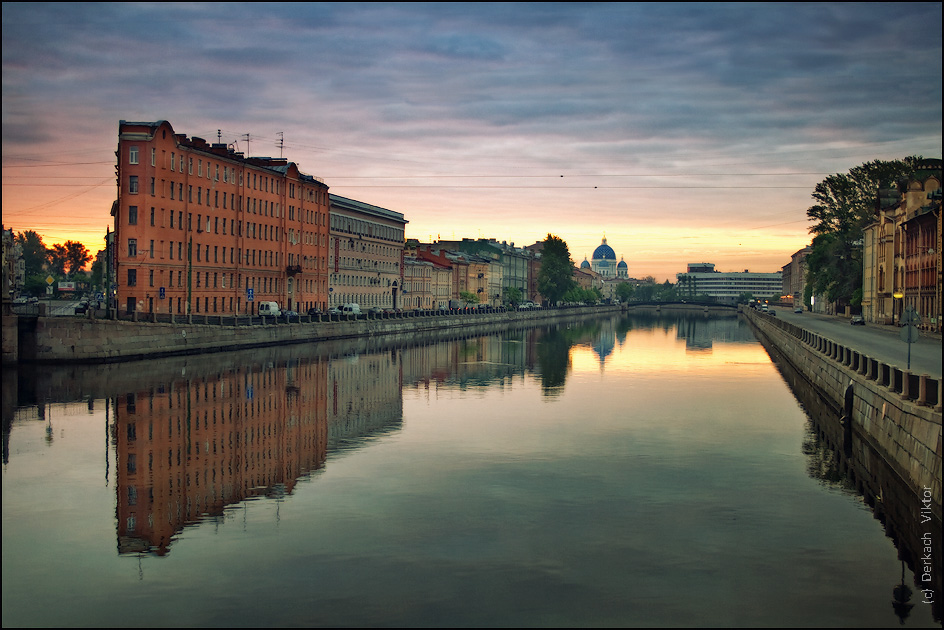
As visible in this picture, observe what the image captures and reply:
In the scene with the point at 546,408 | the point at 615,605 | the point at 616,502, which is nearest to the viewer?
the point at 615,605

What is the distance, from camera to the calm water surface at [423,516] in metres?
17.0

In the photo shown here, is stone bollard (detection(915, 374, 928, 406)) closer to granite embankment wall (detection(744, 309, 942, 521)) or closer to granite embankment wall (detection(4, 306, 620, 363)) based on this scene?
granite embankment wall (detection(744, 309, 942, 521))

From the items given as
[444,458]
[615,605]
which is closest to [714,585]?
[615,605]

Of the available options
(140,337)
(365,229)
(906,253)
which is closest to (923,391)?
(140,337)

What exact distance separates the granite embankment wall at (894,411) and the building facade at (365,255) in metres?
82.9

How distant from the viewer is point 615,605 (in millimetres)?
16969

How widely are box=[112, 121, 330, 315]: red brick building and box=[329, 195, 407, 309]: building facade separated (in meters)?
5.42

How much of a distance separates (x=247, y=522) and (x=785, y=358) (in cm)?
6392


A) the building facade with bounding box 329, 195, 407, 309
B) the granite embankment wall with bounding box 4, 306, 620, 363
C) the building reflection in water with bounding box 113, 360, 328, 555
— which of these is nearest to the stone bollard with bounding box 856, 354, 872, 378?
the building reflection in water with bounding box 113, 360, 328, 555

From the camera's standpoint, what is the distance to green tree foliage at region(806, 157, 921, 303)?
11456 centimetres

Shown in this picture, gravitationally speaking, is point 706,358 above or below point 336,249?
below

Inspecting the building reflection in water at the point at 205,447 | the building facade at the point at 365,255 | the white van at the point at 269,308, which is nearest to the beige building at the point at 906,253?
the building reflection in water at the point at 205,447

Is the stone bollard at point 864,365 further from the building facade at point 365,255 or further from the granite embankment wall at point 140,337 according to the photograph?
the building facade at point 365,255

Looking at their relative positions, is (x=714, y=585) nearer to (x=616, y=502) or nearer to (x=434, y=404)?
(x=616, y=502)
